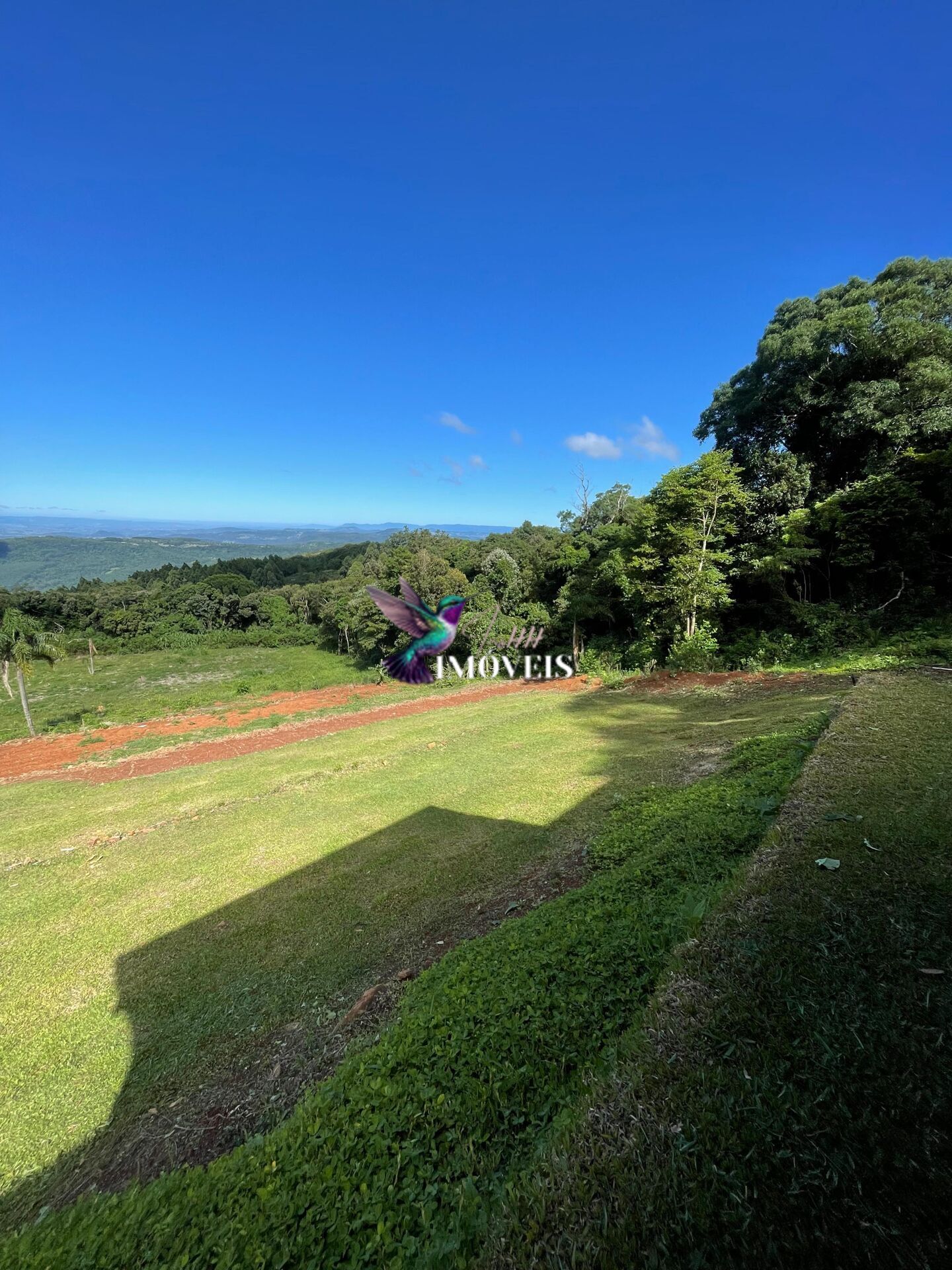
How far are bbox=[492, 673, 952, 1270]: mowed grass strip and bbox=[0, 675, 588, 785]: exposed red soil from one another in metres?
15.4

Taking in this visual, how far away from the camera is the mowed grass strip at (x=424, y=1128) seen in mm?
1771

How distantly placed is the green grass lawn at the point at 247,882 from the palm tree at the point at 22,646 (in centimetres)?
1228

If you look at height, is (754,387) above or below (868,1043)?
above

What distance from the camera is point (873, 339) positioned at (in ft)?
46.3

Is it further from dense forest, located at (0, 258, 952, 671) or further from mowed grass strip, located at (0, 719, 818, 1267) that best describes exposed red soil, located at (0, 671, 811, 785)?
mowed grass strip, located at (0, 719, 818, 1267)

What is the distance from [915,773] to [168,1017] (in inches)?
280

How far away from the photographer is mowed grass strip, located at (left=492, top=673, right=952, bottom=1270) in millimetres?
1404

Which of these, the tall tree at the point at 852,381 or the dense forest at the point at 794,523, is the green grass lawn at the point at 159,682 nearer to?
the dense forest at the point at 794,523

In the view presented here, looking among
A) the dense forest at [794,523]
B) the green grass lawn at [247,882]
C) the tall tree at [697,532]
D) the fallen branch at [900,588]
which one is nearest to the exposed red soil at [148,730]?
the dense forest at [794,523]

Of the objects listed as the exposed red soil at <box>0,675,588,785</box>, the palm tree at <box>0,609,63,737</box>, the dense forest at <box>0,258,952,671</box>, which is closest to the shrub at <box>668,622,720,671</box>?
the dense forest at <box>0,258,952,671</box>

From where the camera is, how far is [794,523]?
15180 millimetres

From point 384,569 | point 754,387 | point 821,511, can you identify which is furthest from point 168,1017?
point 754,387

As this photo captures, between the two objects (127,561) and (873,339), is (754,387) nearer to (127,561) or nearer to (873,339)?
(873,339)

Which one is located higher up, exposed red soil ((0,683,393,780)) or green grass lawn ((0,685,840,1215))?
green grass lawn ((0,685,840,1215))
